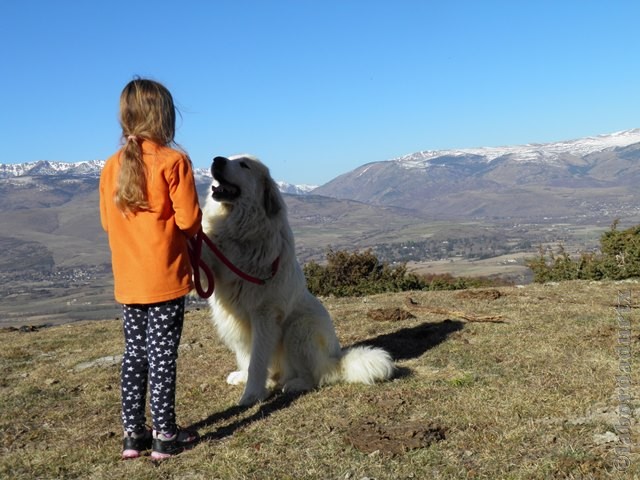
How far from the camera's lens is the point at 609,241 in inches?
551

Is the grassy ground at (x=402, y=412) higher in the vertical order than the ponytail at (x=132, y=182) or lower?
lower

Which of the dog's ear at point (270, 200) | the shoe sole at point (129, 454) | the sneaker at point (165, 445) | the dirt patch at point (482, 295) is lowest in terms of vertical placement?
the dirt patch at point (482, 295)

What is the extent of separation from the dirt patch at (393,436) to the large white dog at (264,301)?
124 centimetres

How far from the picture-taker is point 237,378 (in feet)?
20.4

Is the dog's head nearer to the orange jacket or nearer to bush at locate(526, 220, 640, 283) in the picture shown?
the orange jacket

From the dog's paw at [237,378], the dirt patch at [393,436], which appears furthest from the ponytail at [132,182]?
the dog's paw at [237,378]

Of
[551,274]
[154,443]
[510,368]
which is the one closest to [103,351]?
[154,443]

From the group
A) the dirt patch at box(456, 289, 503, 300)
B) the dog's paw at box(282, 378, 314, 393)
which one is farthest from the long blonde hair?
the dirt patch at box(456, 289, 503, 300)

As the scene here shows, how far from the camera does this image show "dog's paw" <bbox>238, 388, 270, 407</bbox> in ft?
17.8

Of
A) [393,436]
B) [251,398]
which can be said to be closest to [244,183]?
[251,398]

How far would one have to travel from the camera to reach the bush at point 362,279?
1381 centimetres

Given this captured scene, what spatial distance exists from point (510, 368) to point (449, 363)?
2.12 ft

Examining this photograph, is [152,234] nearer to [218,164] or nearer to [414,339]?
[218,164]

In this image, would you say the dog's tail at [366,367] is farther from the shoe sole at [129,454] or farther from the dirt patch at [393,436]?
the shoe sole at [129,454]
